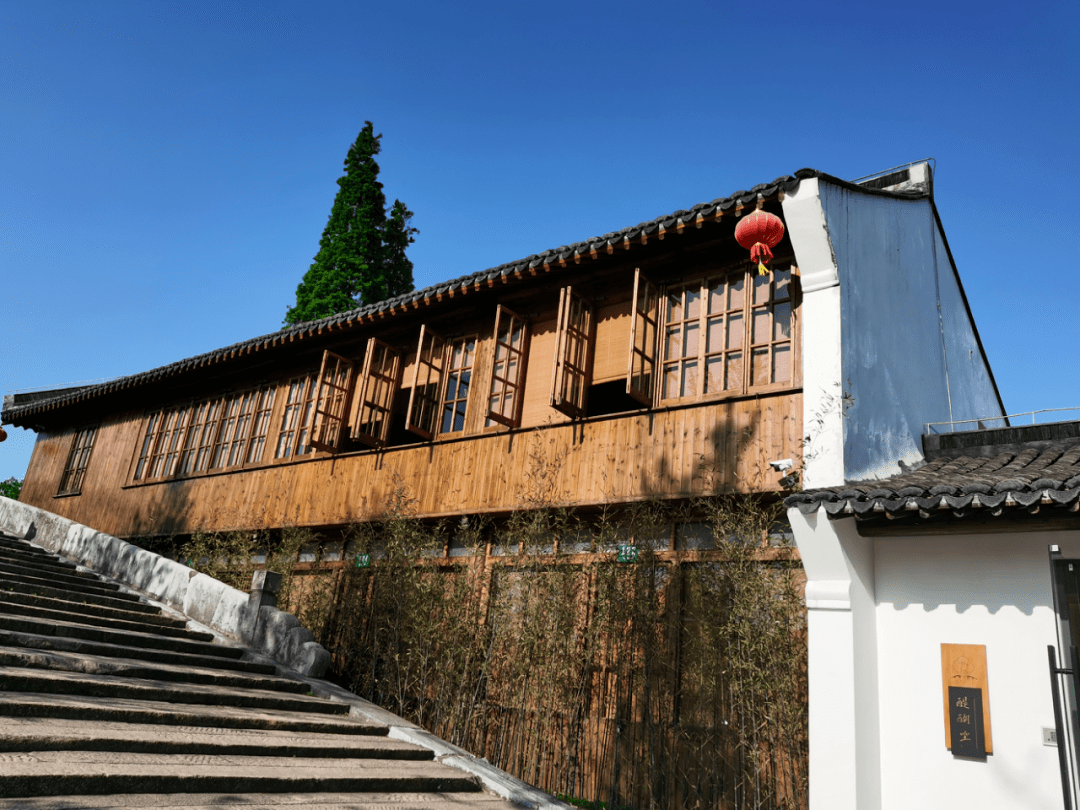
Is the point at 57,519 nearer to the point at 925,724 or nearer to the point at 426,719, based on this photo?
the point at 426,719

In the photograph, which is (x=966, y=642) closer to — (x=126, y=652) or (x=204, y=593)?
(x=126, y=652)

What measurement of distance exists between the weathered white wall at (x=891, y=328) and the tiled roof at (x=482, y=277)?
0.71 m

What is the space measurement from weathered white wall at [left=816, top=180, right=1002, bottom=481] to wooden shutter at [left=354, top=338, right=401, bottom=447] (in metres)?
5.81

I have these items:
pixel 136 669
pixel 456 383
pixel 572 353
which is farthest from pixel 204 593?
pixel 572 353

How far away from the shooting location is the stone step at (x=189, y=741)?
433 centimetres

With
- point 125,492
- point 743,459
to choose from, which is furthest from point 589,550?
point 125,492

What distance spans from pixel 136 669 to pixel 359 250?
16.7m

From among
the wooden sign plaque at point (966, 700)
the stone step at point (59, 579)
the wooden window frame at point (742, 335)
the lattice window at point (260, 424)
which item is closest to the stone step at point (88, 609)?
the stone step at point (59, 579)

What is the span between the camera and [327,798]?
15.9ft

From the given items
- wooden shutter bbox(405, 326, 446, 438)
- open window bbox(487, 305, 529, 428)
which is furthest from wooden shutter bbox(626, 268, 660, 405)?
wooden shutter bbox(405, 326, 446, 438)

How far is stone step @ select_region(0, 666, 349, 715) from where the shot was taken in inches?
206

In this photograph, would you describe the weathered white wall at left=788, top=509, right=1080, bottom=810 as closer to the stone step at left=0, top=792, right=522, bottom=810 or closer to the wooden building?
the wooden building

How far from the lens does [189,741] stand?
16.5ft

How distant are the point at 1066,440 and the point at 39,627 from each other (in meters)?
9.15
